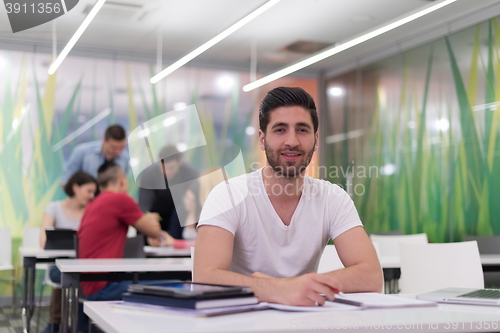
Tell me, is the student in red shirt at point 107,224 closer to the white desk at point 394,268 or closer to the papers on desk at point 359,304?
the white desk at point 394,268

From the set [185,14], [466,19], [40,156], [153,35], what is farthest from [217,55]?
[466,19]

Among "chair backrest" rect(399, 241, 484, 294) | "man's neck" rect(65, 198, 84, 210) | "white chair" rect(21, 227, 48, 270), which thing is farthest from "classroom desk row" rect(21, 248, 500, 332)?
"white chair" rect(21, 227, 48, 270)

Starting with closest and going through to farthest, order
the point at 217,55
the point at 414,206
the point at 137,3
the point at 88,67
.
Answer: the point at 137,3, the point at 414,206, the point at 88,67, the point at 217,55

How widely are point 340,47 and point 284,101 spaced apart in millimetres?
4142

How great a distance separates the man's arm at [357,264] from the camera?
5.04ft

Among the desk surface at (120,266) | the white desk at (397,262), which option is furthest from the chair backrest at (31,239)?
the white desk at (397,262)

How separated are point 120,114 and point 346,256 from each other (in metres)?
5.71

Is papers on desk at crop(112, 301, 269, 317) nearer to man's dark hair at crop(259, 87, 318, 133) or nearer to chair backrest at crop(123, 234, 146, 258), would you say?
man's dark hair at crop(259, 87, 318, 133)

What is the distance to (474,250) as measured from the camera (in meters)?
2.62

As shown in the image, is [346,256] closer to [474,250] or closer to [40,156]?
[474,250]

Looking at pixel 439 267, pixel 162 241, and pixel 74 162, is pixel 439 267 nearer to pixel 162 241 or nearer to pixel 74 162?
pixel 162 241

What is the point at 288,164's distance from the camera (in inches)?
67.6

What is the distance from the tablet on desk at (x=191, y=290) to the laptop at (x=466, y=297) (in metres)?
0.51

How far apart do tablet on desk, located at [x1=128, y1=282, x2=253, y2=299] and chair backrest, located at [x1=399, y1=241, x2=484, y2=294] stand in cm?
171
